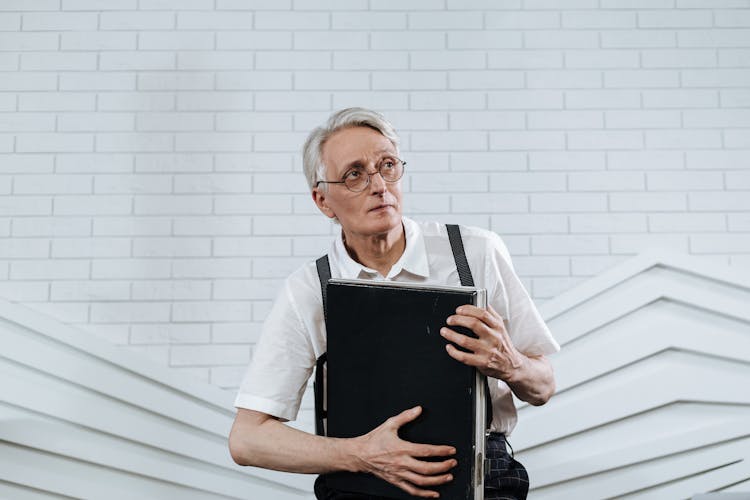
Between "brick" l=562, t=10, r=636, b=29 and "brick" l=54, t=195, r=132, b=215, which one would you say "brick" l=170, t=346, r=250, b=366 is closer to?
"brick" l=54, t=195, r=132, b=215

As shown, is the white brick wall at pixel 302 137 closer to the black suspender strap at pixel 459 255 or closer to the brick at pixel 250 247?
the brick at pixel 250 247

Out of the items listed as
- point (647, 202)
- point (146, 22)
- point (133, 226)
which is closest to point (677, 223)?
point (647, 202)

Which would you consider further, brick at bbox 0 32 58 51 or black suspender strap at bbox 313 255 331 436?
brick at bbox 0 32 58 51

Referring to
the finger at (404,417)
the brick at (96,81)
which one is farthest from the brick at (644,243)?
the brick at (96,81)

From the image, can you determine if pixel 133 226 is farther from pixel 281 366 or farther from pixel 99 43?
pixel 281 366

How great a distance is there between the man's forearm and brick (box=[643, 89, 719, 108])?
4.77 feet

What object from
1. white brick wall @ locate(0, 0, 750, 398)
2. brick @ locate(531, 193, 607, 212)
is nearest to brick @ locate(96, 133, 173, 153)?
white brick wall @ locate(0, 0, 750, 398)

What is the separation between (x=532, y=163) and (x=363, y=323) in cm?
143

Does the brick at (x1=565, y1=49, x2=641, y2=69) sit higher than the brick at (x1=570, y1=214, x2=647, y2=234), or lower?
higher

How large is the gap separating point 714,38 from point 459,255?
67.1 inches

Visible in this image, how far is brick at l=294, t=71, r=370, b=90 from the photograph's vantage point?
258cm

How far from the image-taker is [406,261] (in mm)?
1611

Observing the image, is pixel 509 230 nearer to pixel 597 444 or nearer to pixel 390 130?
pixel 597 444

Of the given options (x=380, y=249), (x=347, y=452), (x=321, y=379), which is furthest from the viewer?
(x=380, y=249)
